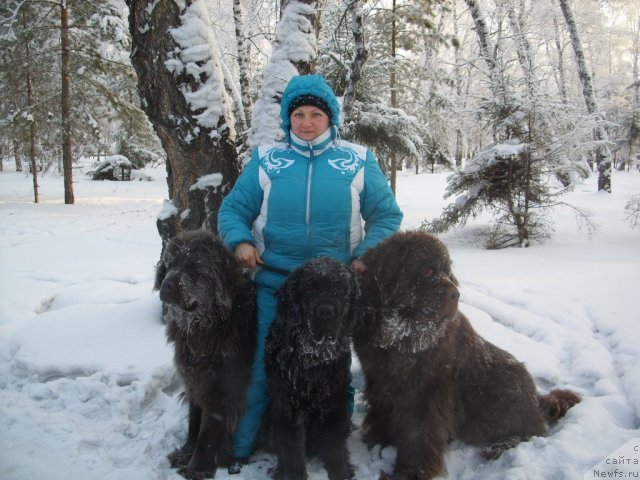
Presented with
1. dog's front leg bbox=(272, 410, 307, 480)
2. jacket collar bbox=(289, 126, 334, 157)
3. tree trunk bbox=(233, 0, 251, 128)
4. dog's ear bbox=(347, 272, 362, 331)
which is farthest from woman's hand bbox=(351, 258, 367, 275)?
tree trunk bbox=(233, 0, 251, 128)

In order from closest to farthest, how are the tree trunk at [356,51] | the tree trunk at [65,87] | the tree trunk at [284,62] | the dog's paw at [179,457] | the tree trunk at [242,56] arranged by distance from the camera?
the dog's paw at [179,457] < the tree trunk at [284,62] < the tree trunk at [356,51] < the tree trunk at [242,56] < the tree trunk at [65,87]

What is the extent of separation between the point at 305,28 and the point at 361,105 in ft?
18.8

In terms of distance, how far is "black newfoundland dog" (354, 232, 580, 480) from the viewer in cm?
255

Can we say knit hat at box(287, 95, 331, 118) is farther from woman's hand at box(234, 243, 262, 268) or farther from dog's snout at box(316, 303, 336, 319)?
dog's snout at box(316, 303, 336, 319)

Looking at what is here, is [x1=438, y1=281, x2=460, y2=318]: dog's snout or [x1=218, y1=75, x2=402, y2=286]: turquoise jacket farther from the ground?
[x1=218, y1=75, x2=402, y2=286]: turquoise jacket

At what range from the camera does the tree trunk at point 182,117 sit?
394cm

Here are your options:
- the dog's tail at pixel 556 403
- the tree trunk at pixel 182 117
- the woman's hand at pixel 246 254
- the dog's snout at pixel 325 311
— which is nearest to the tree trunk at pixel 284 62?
the tree trunk at pixel 182 117

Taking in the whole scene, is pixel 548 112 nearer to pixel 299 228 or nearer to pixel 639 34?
pixel 299 228

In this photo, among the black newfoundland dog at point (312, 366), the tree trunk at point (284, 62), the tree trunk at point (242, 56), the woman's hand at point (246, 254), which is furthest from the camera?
A: the tree trunk at point (242, 56)

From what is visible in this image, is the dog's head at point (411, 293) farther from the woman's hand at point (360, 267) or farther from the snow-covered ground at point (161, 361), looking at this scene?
the snow-covered ground at point (161, 361)

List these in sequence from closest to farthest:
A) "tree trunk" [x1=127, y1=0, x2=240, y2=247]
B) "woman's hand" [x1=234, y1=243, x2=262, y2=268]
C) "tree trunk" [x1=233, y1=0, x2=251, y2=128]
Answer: "woman's hand" [x1=234, y1=243, x2=262, y2=268] < "tree trunk" [x1=127, y1=0, x2=240, y2=247] < "tree trunk" [x1=233, y1=0, x2=251, y2=128]

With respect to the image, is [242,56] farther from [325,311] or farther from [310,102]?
[325,311]

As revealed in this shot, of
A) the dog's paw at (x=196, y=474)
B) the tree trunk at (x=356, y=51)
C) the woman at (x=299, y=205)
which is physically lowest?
the dog's paw at (x=196, y=474)

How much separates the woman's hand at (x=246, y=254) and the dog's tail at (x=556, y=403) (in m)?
2.22
